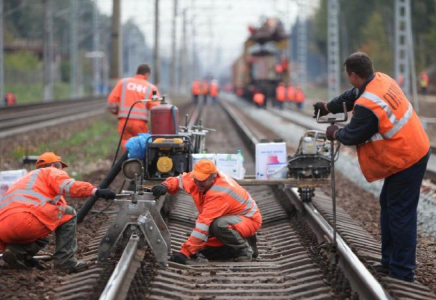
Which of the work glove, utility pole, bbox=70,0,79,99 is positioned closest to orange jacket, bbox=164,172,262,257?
the work glove

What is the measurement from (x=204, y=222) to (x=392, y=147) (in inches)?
74.8

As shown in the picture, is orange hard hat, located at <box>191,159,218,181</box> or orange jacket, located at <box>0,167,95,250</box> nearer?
orange jacket, located at <box>0,167,95,250</box>

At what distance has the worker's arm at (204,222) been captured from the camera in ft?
22.0

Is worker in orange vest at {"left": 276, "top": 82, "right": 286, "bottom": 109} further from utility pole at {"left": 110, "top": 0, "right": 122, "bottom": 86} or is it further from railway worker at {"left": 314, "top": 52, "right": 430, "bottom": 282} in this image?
railway worker at {"left": 314, "top": 52, "right": 430, "bottom": 282}

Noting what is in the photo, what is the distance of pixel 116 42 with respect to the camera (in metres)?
22.2

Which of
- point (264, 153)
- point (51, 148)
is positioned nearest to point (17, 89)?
point (51, 148)

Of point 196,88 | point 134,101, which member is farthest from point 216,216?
point 196,88

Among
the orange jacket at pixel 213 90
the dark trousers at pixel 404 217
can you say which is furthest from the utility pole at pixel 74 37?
the dark trousers at pixel 404 217

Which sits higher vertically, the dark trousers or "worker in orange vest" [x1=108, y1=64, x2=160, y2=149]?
"worker in orange vest" [x1=108, y1=64, x2=160, y2=149]

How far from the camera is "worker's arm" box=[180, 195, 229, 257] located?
263 inches

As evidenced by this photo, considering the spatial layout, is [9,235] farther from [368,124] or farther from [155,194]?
[368,124]

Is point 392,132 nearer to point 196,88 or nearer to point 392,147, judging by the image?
point 392,147

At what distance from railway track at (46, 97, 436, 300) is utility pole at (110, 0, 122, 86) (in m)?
→ 14.7

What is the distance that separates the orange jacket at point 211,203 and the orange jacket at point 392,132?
1.47 m
